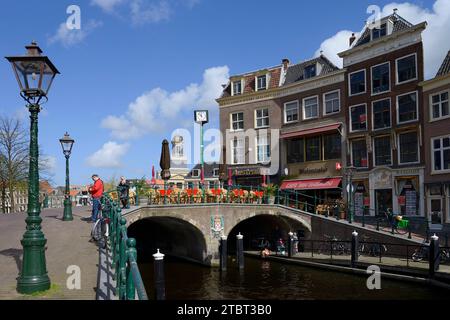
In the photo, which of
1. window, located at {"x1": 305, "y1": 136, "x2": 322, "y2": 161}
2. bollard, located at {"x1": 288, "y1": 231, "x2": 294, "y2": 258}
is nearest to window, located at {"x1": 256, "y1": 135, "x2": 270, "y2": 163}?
window, located at {"x1": 305, "y1": 136, "x2": 322, "y2": 161}

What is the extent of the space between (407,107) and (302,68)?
31.4 ft

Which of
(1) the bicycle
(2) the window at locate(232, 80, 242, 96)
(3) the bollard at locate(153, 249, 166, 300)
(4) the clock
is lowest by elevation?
(3) the bollard at locate(153, 249, 166, 300)

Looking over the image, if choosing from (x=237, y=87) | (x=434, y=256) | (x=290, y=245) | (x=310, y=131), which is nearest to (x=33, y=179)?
(x=434, y=256)

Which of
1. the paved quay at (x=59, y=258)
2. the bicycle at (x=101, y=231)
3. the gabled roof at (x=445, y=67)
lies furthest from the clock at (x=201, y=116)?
the bicycle at (x=101, y=231)

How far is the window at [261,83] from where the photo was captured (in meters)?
35.1

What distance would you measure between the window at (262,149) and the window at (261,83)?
3.91 metres

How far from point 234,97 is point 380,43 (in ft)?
40.9

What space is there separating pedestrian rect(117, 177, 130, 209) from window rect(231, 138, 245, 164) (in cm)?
1671

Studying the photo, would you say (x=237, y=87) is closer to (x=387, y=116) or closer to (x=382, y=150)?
(x=387, y=116)

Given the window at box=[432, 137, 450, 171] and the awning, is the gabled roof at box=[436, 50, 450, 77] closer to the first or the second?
the window at box=[432, 137, 450, 171]

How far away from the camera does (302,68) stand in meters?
33.6

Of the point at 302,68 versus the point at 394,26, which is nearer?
the point at 394,26

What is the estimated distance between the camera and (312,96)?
104 feet

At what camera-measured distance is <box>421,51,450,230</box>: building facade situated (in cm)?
2380
